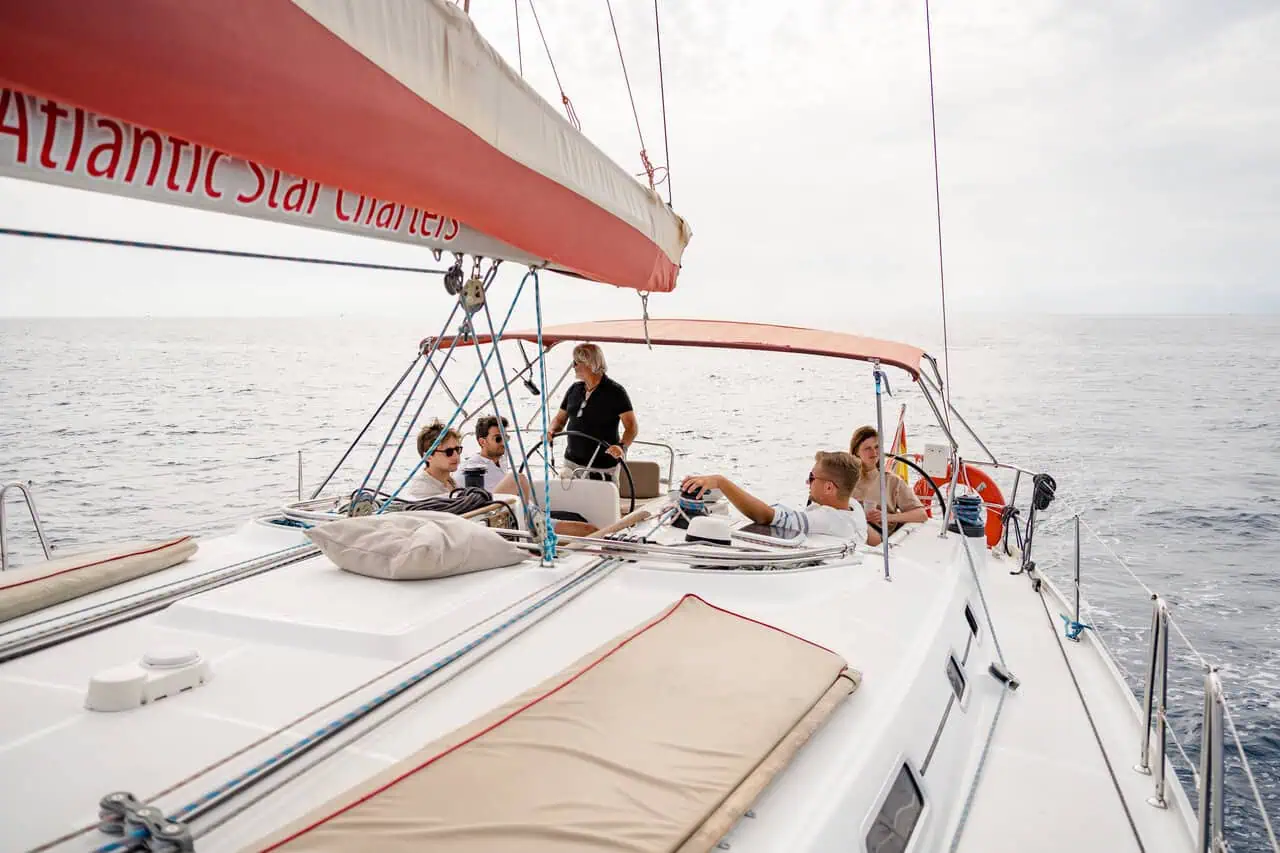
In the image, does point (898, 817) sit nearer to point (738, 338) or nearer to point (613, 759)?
point (613, 759)

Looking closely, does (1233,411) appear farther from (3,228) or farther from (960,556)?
(3,228)

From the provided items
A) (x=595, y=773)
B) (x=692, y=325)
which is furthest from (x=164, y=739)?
(x=692, y=325)

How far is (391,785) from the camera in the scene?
1.67 meters

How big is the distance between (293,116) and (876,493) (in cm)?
451

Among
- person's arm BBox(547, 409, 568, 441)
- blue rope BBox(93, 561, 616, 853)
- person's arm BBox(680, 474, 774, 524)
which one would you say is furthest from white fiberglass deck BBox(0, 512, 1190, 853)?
person's arm BBox(547, 409, 568, 441)

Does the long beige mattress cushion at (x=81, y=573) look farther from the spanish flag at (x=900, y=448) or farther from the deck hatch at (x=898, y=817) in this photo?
the spanish flag at (x=900, y=448)

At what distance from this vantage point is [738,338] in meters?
4.76

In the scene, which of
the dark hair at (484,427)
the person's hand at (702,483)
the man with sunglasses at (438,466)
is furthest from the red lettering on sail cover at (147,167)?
the dark hair at (484,427)

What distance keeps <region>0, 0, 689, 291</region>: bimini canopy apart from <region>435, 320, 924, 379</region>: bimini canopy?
151cm

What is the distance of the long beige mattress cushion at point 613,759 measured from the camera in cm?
151

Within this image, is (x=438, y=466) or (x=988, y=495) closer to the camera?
(x=438, y=466)

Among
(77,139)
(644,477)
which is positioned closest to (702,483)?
(644,477)

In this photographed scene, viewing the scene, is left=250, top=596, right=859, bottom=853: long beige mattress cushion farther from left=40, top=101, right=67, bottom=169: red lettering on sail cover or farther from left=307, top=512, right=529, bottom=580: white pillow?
left=40, top=101, right=67, bottom=169: red lettering on sail cover

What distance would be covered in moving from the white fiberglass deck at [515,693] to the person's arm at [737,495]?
1.82 feet
